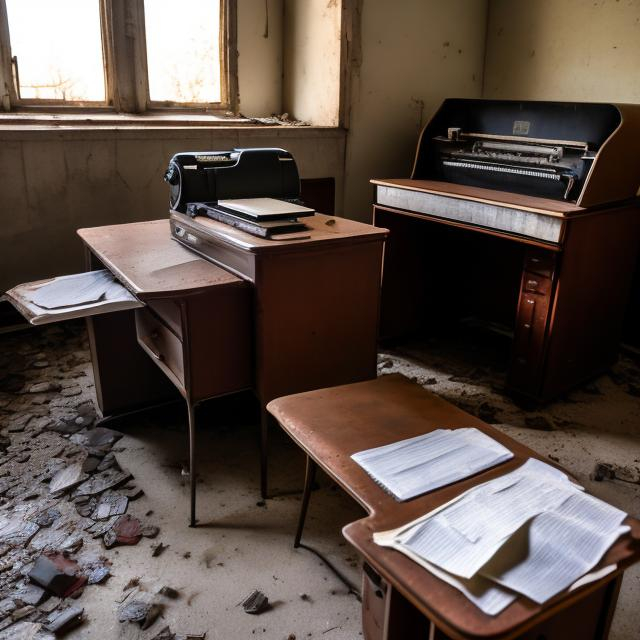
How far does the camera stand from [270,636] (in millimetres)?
1597

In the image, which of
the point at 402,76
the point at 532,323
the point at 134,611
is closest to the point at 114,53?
the point at 402,76

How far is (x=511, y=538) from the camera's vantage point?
110 centimetres

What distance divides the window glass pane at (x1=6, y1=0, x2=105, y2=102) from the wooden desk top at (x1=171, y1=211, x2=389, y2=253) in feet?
6.01

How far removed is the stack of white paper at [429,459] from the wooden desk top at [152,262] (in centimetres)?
80

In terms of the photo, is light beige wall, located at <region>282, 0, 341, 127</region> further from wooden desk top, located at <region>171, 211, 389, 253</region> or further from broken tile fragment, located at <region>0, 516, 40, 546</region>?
broken tile fragment, located at <region>0, 516, 40, 546</region>

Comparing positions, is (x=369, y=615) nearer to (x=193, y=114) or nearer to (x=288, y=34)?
(x=193, y=114)

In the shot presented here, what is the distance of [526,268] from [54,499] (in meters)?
2.12

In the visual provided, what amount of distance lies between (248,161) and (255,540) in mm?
1436

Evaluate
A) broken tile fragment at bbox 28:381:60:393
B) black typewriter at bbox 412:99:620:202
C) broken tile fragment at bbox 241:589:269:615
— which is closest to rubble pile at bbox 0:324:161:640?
broken tile fragment at bbox 28:381:60:393

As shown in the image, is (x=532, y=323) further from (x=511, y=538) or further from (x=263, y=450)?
(x=511, y=538)

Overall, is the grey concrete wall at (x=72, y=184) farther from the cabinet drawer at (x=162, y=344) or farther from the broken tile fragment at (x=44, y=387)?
the cabinet drawer at (x=162, y=344)

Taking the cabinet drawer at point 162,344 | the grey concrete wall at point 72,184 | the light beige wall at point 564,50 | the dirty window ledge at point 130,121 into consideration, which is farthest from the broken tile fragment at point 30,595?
the light beige wall at point 564,50

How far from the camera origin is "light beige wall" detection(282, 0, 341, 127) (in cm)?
383

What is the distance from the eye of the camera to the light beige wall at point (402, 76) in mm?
3889
